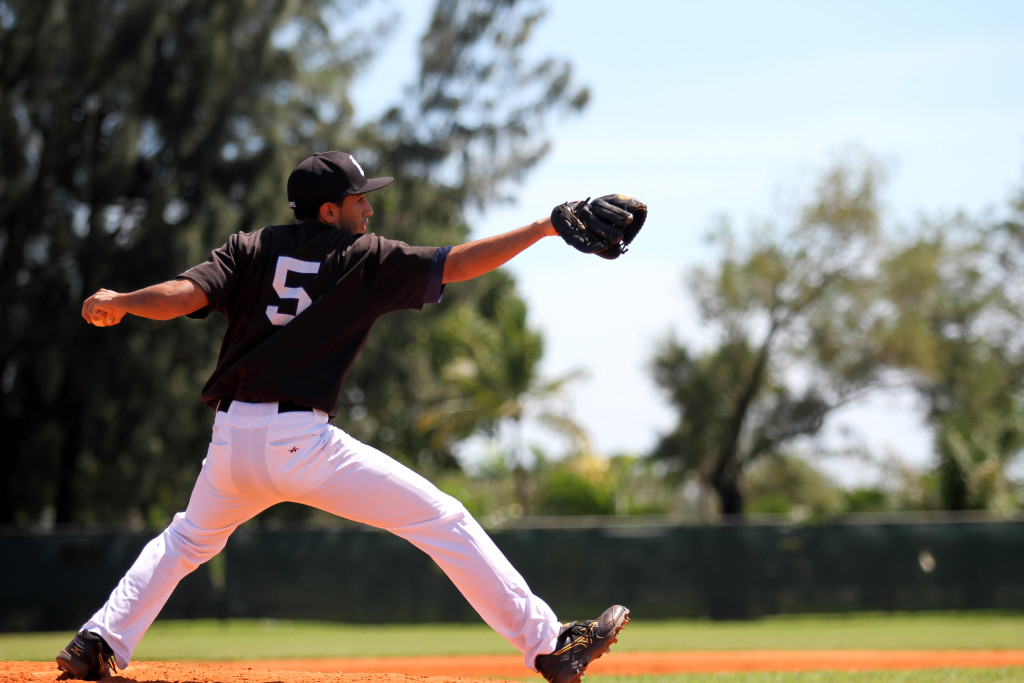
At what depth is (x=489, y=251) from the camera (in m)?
3.56

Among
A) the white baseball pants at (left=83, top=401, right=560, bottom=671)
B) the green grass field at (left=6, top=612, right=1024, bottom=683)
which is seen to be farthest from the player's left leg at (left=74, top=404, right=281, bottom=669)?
the green grass field at (left=6, top=612, right=1024, bottom=683)

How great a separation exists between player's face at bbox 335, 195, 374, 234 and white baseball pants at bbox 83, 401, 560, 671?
0.78 m

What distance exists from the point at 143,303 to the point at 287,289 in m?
0.50

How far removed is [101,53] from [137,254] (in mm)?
4389

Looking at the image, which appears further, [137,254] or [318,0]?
[318,0]

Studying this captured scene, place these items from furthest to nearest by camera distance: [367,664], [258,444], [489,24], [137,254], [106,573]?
1. [489,24]
2. [137,254]
3. [106,573]
4. [367,664]
5. [258,444]

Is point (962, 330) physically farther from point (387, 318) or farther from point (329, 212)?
point (329, 212)

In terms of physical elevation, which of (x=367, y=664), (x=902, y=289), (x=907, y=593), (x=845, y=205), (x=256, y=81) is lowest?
(x=907, y=593)

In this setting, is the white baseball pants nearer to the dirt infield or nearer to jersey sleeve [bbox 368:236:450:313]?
jersey sleeve [bbox 368:236:450:313]

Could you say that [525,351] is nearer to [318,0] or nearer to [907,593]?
[318,0]

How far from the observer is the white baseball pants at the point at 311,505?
3473 mm

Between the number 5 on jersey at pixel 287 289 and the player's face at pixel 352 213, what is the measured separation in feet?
0.95

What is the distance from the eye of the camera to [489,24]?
2445cm

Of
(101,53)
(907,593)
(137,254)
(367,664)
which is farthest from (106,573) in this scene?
(907,593)
